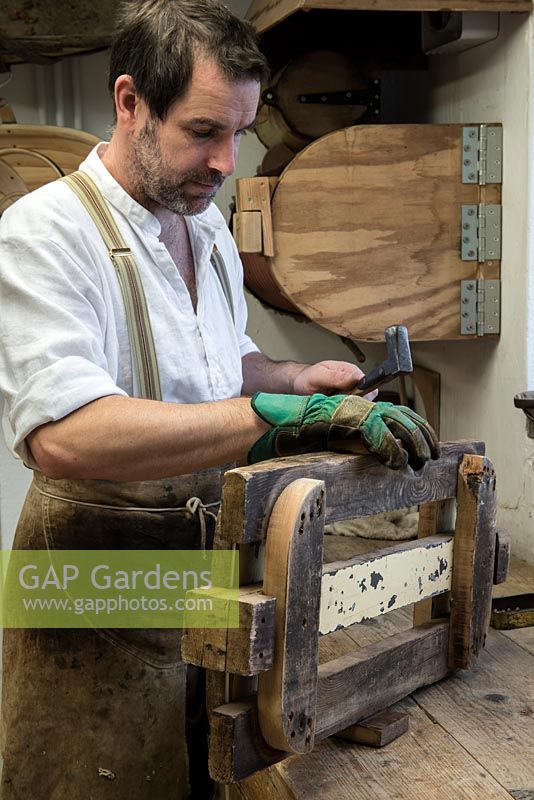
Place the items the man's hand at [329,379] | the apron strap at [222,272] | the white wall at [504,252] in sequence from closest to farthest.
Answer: the man's hand at [329,379]
the apron strap at [222,272]
the white wall at [504,252]

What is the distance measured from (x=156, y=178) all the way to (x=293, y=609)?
2.46 ft

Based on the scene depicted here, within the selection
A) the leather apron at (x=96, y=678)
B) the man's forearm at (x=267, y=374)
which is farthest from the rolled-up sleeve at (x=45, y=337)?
the man's forearm at (x=267, y=374)

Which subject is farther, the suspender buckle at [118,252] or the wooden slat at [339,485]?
the suspender buckle at [118,252]

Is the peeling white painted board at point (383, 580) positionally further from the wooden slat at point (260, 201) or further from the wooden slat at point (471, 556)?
the wooden slat at point (260, 201)

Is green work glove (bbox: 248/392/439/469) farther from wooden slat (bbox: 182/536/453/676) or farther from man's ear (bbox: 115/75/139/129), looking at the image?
man's ear (bbox: 115/75/139/129)

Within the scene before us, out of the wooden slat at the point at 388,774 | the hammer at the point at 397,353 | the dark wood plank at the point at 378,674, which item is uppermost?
the hammer at the point at 397,353

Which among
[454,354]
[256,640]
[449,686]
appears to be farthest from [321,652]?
[454,354]

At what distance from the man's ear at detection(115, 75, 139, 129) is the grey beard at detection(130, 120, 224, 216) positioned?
0.12ft

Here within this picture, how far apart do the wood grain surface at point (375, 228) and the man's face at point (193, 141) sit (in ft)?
2.63

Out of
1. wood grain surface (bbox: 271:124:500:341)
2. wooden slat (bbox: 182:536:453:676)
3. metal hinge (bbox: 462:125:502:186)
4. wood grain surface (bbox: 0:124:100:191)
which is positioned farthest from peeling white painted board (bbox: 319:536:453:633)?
Result: wood grain surface (bbox: 0:124:100:191)

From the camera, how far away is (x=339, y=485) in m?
1.41

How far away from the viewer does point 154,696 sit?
1.66 metres

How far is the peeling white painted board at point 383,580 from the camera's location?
1391 mm

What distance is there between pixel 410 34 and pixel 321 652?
1.87m
